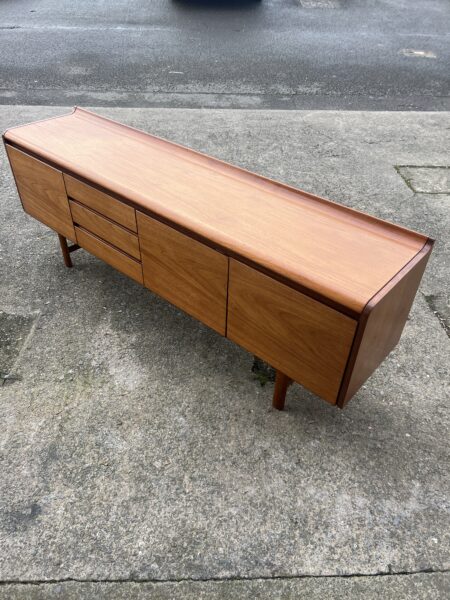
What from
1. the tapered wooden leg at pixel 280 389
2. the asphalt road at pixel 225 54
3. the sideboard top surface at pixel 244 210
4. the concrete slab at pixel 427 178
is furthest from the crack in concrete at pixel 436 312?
the asphalt road at pixel 225 54

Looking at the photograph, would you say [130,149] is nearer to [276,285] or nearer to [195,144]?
[276,285]

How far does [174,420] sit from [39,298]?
1238 millimetres

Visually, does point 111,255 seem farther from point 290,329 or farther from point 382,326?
point 382,326

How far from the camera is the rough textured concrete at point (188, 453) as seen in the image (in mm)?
1847

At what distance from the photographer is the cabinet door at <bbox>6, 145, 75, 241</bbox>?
Answer: 2787 millimetres

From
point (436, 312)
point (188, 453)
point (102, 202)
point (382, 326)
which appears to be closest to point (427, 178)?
point (436, 312)

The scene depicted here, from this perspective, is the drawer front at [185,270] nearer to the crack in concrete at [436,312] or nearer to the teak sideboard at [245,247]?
the teak sideboard at [245,247]

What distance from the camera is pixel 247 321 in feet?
7.04

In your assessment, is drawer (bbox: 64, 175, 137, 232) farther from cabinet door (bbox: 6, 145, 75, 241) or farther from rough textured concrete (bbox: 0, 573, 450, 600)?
rough textured concrete (bbox: 0, 573, 450, 600)

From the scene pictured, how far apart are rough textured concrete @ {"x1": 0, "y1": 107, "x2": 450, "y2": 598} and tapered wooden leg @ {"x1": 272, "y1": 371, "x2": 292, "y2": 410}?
0.06m

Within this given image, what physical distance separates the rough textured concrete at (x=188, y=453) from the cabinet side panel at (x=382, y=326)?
395mm

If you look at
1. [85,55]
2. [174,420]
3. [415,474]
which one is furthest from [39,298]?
[85,55]

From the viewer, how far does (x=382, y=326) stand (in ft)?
6.42

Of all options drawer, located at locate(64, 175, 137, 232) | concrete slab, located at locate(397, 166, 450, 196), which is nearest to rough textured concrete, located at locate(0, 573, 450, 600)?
drawer, located at locate(64, 175, 137, 232)
